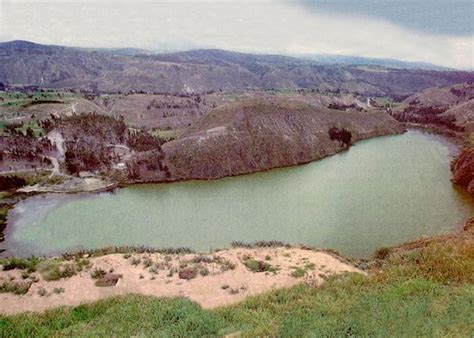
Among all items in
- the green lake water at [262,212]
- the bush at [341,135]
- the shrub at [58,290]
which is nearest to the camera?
the shrub at [58,290]

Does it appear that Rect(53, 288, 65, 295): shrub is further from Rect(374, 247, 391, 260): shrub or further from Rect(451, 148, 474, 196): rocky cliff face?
Rect(451, 148, 474, 196): rocky cliff face

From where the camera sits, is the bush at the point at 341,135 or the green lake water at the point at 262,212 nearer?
the green lake water at the point at 262,212

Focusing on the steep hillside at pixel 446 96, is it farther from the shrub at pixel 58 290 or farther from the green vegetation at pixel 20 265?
the shrub at pixel 58 290

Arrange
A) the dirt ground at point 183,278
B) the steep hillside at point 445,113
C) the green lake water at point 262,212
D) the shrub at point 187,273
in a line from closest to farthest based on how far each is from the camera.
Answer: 1. the dirt ground at point 183,278
2. the shrub at point 187,273
3. the green lake water at point 262,212
4. the steep hillside at point 445,113

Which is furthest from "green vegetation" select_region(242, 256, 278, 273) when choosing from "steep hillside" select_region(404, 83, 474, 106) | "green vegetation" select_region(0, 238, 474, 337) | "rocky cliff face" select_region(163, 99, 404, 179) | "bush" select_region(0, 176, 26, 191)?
"steep hillside" select_region(404, 83, 474, 106)

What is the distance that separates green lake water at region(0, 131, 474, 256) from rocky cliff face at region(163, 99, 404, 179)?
383cm

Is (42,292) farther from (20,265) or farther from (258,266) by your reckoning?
(258,266)

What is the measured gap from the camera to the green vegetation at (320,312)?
10.3m

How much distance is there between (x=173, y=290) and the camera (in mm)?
18578

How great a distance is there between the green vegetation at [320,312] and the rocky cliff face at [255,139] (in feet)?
139

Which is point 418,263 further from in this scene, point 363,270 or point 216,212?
point 216,212

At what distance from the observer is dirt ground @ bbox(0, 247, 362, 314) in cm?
1772

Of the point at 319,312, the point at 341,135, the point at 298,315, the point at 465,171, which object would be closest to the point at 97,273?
the point at 298,315

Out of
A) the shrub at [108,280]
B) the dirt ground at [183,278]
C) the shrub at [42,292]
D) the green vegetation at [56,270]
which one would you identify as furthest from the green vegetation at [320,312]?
the green vegetation at [56,270]
